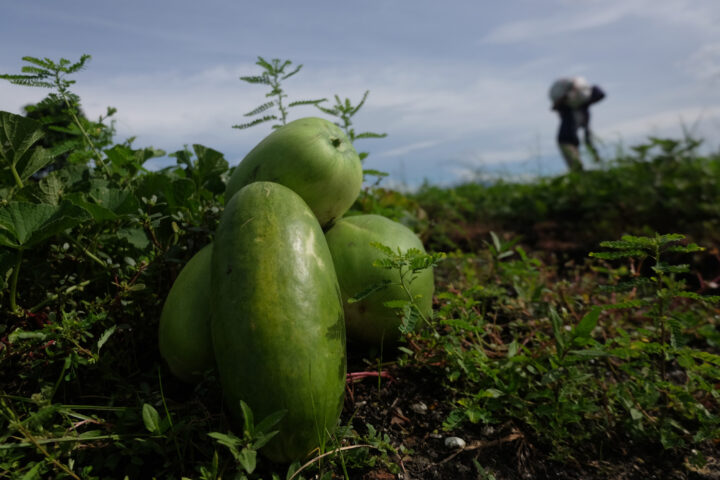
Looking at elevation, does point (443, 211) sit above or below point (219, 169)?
below

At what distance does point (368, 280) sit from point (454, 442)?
0.63 metres

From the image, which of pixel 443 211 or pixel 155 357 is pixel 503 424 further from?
pixel 443 211

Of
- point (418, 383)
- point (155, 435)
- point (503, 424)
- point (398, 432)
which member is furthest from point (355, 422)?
point (155, 435)

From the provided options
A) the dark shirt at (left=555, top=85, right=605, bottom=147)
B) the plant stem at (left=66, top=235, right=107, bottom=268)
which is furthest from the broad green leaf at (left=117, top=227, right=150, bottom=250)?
the dark shirt at (left=555, top=85, right=605, bottom=147)

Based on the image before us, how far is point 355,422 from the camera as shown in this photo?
176 cm

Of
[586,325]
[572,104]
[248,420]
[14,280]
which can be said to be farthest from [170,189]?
[572,104]

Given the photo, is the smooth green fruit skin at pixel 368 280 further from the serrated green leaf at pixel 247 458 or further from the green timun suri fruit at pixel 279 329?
the serrated green leaf at pixel 247 458

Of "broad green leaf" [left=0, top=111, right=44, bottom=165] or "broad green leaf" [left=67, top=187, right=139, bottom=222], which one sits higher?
"broad green leaf" [left=0, top=111, right=44, bottom=165]

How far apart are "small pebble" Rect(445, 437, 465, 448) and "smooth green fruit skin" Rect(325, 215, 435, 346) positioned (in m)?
0.45

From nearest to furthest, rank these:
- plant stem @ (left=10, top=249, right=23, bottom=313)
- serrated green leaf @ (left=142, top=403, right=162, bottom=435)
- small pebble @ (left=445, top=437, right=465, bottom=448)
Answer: serrated green leaf @ (left=142, top=403, right=162, bottom=435), plant stem @ (left=10, top=249, right=23, bottom=313), small pebble @ (left=445, top=437, right=465, bottom=448)

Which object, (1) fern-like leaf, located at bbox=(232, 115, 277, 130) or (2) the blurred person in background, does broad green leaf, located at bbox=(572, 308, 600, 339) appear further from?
(2) the blurred person in background

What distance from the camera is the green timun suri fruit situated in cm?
139

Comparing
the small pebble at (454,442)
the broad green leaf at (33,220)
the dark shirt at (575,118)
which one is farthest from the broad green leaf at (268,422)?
the dark shirt at (575,118)

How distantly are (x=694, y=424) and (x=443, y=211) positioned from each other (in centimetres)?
369
